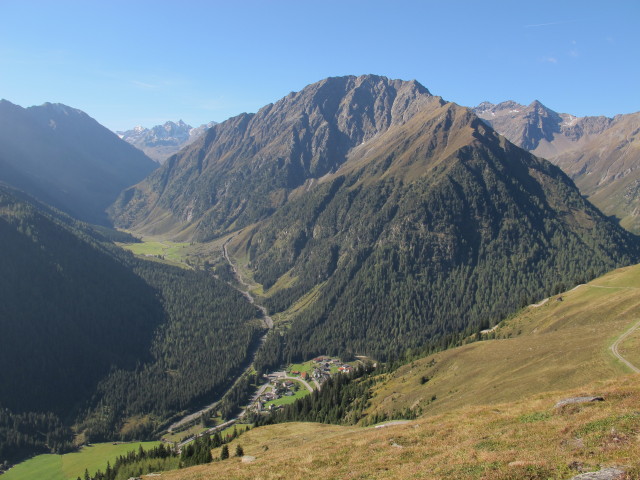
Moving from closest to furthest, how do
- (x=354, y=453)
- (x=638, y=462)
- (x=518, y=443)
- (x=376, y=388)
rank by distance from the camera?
(x=638, y=462) → (x=518, y=443) → (x=354, y=453) → (x=376, y=388)

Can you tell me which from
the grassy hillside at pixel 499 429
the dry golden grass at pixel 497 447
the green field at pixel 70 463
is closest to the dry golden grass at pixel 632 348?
the grassy hillside at pixel 499 429

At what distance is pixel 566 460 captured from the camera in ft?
96.6

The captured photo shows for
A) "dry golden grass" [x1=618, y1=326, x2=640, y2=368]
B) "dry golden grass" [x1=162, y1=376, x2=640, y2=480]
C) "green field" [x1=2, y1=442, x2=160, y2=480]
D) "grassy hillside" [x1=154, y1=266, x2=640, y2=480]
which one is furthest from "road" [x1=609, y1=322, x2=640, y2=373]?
"green field" [x1=2, y1=442, x2=160, y2=480]

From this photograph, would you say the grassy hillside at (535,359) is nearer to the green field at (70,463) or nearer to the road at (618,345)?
the road at (618,345)

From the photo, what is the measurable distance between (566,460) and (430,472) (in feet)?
33.5

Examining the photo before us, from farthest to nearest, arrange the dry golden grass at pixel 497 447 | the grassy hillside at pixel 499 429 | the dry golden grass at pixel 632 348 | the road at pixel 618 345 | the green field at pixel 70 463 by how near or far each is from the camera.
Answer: the green field at pixel 70 463 < the dry golden grass at pixel 632 348 < the road at pixel 618 345 < the grassy hillside at pixel 499 429 < the dry golden grass at pixel 497 447

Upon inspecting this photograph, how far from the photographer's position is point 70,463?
154 meters

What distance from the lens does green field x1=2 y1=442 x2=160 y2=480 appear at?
145500 millimetres

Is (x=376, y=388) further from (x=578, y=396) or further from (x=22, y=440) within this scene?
(x=22, y=440)

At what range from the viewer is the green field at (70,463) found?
145500mm

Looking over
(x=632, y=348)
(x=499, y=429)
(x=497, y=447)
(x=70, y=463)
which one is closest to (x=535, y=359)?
(x=632, y=348)

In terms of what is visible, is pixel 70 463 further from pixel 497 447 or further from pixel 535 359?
pixel 497 447

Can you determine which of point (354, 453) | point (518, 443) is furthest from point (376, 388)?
point (518, 443)

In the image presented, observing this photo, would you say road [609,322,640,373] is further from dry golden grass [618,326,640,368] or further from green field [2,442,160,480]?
green field [2,442,160,480]
